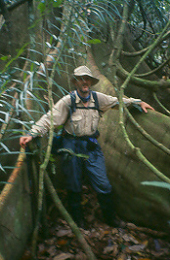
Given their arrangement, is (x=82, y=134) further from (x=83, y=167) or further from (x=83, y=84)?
(x=83, y=84)

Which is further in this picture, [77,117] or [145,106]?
[145,106]

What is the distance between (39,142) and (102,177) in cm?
79

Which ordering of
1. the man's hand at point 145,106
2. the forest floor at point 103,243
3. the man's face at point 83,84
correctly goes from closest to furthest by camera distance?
the forest floor at point 103,243 < the man's face at point 83,84 < the man's hand at point 145,106

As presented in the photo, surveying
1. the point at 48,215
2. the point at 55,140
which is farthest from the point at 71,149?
the point at 48,215

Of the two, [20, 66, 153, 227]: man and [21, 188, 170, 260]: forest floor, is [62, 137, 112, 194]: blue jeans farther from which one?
[21, 188, 170, 260]: forest floor

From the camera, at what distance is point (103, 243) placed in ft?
5.87

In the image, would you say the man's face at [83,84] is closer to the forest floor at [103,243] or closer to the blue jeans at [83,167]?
the blue jeans at [83,167]

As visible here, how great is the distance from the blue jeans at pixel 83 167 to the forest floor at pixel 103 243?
1.11 ft

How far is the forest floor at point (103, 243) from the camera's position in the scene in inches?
63.7

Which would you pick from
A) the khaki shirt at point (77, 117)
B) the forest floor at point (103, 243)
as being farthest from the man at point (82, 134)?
the forest floor at point (103, 243)

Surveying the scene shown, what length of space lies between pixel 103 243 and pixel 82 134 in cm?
101

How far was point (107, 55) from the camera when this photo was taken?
7.95ft

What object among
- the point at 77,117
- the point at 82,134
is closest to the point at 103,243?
the point at 82,134

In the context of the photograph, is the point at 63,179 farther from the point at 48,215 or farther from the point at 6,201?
the point at 6,201
